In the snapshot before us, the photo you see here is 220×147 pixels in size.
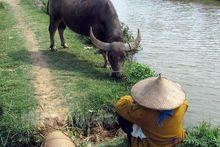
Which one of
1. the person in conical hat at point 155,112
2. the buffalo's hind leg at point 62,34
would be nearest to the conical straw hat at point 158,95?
the person in conical hat at point 155,112

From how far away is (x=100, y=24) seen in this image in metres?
8.37

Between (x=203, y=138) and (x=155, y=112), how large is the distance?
1.10m

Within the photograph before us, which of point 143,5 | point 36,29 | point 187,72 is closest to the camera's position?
point 187,72

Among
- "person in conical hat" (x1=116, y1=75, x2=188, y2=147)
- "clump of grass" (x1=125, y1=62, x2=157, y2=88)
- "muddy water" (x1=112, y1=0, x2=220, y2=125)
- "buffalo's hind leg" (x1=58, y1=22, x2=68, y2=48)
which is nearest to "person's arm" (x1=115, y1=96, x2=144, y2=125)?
"person in conical hat" (x1=116, y1=75, x2=188, y2=147)

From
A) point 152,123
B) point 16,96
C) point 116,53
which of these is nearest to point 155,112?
point 152,123

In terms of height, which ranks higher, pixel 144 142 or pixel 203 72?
pixel 144 142

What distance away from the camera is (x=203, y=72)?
993cm

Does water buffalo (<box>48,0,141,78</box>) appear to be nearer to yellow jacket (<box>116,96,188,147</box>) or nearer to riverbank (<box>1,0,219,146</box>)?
riverbank (<box>1,0,219,146</box>)

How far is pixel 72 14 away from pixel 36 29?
354 cm

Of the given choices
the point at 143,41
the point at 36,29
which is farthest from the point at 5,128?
the point at 143,41

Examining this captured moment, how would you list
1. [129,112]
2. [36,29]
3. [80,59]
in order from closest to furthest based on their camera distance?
[129,112], [80,59], [36,29]

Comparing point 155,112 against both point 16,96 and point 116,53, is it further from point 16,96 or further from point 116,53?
point 116,53

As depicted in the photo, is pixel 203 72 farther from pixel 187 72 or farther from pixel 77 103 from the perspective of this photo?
pixel 77 103

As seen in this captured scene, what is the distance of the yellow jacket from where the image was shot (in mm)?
4637
